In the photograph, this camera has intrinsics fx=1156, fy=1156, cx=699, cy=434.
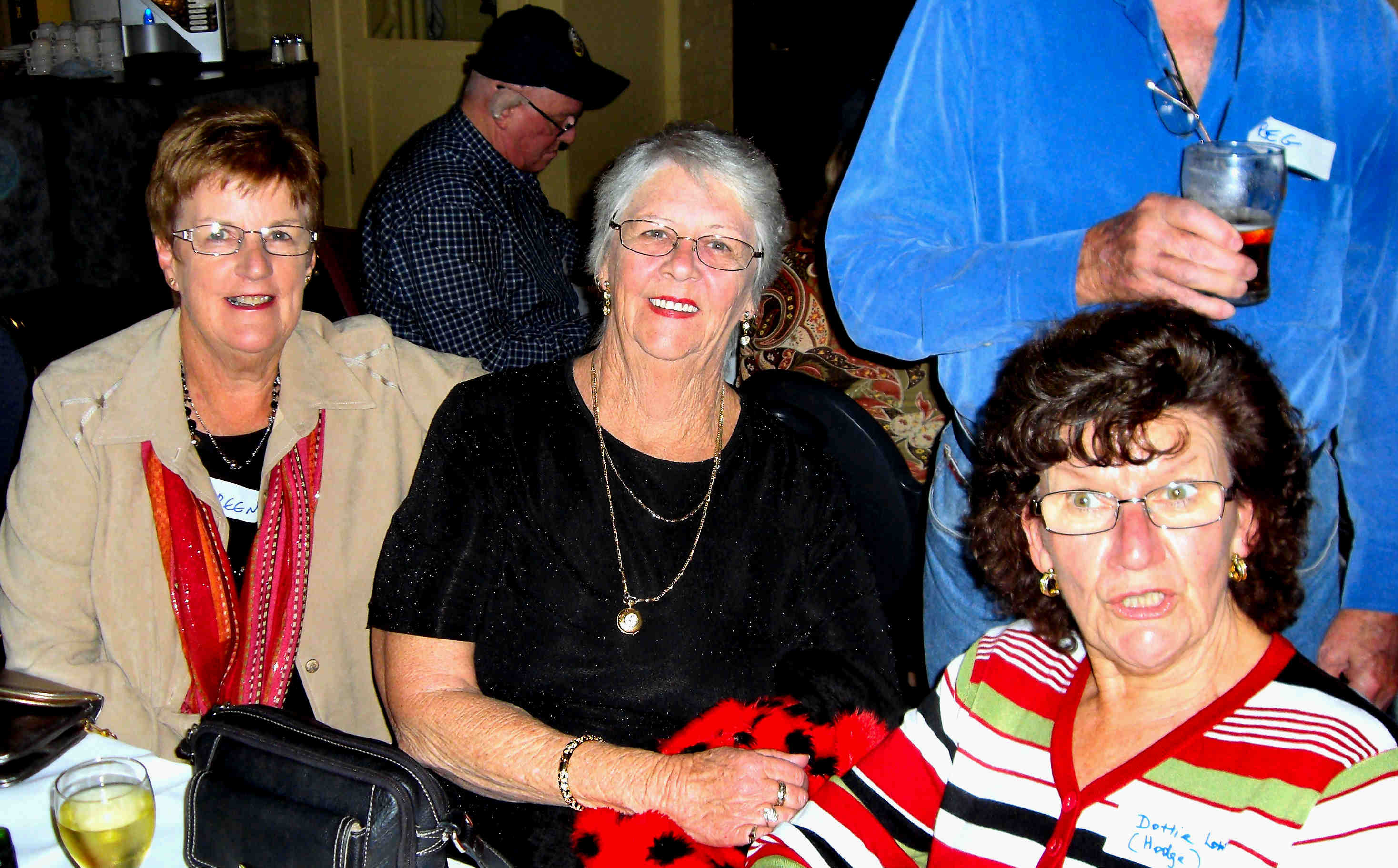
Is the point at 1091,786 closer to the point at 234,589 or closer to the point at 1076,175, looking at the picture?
the point at 1076,175

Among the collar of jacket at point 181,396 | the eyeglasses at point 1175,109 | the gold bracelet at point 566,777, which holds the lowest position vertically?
the gold bracelet at point 566,777

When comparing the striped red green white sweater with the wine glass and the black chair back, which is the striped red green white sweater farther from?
the black chair back

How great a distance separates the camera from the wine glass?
4.24 ft

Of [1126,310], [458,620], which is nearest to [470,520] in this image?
[458,620]

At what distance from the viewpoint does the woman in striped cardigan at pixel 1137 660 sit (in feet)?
3.84

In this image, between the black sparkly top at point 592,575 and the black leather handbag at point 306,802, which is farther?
the black sparkly top at point 592,575

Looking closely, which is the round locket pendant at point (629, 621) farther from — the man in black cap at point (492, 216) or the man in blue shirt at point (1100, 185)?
the man in black cap at point (492, 216)

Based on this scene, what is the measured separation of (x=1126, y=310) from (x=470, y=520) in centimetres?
102

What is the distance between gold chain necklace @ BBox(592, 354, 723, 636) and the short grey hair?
24 centimetres

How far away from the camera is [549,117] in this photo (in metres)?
3.80

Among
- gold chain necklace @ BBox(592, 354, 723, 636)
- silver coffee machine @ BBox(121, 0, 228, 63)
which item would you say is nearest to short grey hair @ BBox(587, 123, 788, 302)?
gold chain necklace @ BBox(592, 354, 723, 636)

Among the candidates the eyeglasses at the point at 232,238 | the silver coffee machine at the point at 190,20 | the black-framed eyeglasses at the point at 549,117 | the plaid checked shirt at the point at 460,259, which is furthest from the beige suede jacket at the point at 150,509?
the silver coffee machine at the point at 190,20

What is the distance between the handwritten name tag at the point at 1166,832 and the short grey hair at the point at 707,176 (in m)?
1.07

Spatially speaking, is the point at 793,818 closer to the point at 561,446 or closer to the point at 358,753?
the point at 358,753
